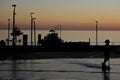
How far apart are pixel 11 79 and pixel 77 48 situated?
41858 millimetres

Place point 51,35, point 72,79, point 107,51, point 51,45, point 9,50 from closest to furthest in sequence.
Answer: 1. point 72,79
2. point 107,51
3. point 9,50
4. point 51,45
5. point 51,35

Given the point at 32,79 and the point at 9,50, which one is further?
the point at 9,50

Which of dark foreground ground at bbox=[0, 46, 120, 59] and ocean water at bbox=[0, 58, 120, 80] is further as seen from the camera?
dark foreground ground at bbox=[0, 46, 120, 59]

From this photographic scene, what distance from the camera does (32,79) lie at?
18.4 meters

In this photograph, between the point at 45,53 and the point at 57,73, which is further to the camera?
the point at 45,53

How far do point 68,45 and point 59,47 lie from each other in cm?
134

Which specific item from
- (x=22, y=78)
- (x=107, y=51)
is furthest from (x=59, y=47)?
(x=22, y=78)

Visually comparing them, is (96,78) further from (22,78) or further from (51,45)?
(51,45)

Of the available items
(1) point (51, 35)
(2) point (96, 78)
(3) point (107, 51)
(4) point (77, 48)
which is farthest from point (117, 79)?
(1) point (51, 35)

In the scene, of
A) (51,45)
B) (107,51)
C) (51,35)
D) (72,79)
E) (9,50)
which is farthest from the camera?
(51,35)

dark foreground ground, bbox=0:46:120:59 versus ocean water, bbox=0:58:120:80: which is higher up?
dark foreground ground, bbox=0:46:120:59

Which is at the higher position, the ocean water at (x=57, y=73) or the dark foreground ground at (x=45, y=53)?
the dark foreground ground at (x=45, y=53)

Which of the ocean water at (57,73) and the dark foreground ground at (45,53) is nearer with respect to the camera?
the ocean water at (57,73)

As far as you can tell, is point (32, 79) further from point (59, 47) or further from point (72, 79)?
point (59, 47)
